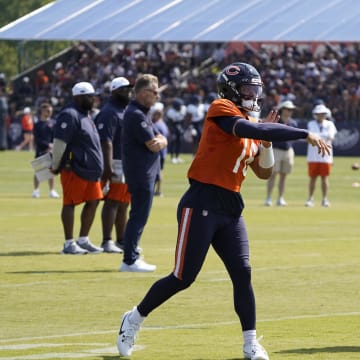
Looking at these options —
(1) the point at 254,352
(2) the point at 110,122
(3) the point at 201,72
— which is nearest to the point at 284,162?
(2) the point at 110,122

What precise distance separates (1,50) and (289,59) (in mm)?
19025

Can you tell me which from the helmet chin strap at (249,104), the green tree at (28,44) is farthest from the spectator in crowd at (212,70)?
the helmet chin strap at (249,104)

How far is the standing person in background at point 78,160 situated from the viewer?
52.3 ft

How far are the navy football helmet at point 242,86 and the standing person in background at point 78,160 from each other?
697 cm

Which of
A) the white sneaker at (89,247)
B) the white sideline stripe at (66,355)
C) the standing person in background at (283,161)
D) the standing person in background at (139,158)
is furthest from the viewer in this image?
the standing person in background at (283,161)

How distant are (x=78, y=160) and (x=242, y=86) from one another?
715cm

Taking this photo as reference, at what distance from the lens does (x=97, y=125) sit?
1620cm

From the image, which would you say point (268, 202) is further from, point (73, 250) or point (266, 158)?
point (266, 158)

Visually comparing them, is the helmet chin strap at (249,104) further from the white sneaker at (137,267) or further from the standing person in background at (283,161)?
the standing person in background at (283,161)

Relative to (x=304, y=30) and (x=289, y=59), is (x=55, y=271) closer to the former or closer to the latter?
(x=304, y=30)

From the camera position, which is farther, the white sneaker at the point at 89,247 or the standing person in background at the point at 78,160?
the white sneaker at the point at 89,247

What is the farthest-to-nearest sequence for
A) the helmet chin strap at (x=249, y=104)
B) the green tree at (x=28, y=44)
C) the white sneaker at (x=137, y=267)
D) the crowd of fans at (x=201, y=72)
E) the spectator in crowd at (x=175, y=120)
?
1. the green tree at (x=28, y=44)
2. the crowd of fans at (x=201, y=72)
3. the spectator in crowd at (x=175, y=120)
4. the white sneaker at (x=137, y=267)
5. the helmet chin strap at (x=249, y=104)

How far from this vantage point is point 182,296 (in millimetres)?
12672

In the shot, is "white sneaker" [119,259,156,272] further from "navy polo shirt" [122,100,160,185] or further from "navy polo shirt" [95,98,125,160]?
"navy polo shirt" [95,98,125,160]
